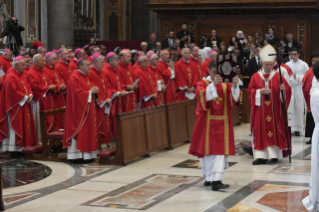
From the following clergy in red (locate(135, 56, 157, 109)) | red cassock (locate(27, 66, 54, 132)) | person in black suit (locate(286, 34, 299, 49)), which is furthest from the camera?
person in black suit (locate(286, 34, 299, 49))

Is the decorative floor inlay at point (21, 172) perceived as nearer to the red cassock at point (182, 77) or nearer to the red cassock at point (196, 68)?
the red cassock at point (182, 77)

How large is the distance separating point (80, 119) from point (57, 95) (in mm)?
2156

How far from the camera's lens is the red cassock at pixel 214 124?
8070 mm

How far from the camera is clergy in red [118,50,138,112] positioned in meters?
12.3

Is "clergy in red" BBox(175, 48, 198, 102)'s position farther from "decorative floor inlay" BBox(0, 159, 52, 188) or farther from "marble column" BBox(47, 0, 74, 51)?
"marble column" BBox(47, 0, 74, 51)

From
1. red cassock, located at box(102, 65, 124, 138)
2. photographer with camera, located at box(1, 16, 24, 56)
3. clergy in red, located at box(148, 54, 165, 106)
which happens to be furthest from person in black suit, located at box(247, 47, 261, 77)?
photographer with camera, located at box(1, 16, 24, 56)

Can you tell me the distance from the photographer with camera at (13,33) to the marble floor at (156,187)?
7.44m

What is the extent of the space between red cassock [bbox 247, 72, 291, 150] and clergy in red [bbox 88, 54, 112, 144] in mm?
2896

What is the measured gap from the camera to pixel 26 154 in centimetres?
1093

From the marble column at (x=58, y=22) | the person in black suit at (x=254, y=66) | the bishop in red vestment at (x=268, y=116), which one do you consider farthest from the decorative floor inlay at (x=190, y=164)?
the marble column at (x=58, y=22)

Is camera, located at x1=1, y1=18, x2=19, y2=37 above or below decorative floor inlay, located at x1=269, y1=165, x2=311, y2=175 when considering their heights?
above

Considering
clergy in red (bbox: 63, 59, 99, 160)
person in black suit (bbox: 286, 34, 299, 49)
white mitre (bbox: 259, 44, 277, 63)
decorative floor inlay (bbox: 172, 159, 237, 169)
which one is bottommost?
decorative floor inlay (bbox: 172, 159, 237, 169)

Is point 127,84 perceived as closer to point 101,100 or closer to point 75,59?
point 101,100

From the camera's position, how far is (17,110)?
36.6 feet
